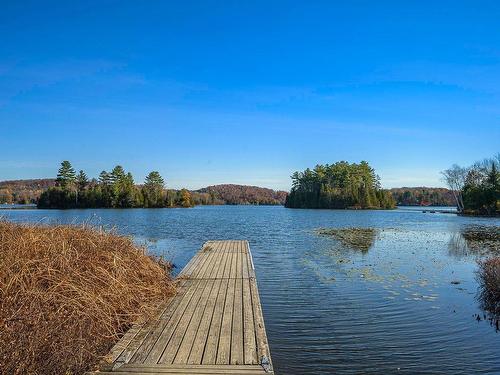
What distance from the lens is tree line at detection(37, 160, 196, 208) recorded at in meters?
101

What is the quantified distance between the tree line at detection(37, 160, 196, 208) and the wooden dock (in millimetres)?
98634

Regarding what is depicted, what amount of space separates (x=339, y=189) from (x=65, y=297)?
382 ft

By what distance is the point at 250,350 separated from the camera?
6.23 meters

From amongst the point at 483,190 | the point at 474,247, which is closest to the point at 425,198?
the point at 483,190

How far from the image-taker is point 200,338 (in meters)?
6.74

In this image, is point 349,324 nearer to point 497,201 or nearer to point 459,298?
point 459,298

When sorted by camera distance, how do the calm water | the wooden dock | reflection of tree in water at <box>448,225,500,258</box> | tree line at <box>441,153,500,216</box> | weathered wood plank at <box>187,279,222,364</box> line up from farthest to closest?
1. tree line at <box>441,153,500,216</box>
2. reflection of tree in water at <box>448,225,500,258</box>
3. the calm water
4. weathered wood plank at <box>187,279,222,364</box>
5. the wooden dock

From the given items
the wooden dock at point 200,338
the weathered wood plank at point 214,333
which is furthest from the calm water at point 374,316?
the weathered wood plank at point 214,333

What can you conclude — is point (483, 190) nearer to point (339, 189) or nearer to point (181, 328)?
point (339, 189)

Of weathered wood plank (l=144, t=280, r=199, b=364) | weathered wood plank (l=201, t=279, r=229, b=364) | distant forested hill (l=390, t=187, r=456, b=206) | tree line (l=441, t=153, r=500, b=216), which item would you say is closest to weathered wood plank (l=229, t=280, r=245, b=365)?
weathered wood plank (l=201, t=279, r=229, b=364)

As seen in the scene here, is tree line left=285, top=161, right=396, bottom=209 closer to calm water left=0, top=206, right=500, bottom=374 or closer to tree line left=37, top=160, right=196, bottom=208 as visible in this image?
tree line left=37, top=160, right=196, bottom=208

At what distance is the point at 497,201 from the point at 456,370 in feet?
230

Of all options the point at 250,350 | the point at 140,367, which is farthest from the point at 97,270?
the point at 250,350

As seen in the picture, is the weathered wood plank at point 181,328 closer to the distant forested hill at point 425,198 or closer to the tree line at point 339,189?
the tree line at point 339,189
